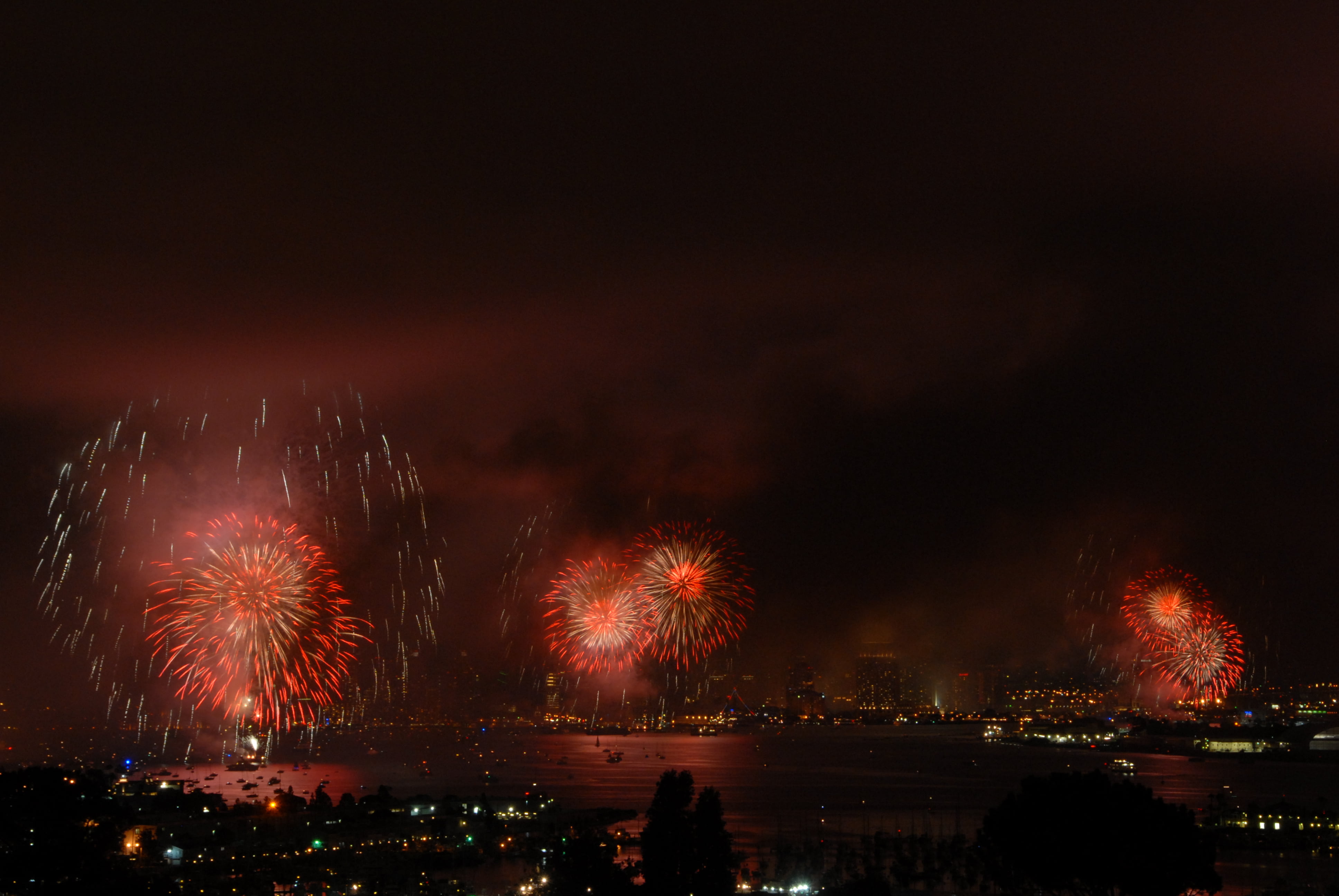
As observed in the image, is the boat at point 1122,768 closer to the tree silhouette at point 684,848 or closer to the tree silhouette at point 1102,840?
the tree silhouette at point 684,848

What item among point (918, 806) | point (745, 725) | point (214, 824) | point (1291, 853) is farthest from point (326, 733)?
point (1291, 853)

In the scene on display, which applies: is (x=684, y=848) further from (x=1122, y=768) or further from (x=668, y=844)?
(x=1122, y=768)

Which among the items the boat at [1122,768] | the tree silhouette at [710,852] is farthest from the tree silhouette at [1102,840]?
the boat at [1122,768]

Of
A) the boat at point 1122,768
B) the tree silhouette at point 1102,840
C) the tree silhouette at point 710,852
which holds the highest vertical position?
the tree silhouette at point 1102,840

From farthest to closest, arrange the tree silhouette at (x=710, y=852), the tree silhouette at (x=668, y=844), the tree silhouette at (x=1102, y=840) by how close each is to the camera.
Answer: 1. the tree silhouette at (x=668, y=844)
2. the tree silhouette at (x=710, y=852)
3. the tree silhouette at (x=1102, y=840)

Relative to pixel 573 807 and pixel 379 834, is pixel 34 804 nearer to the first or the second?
pixel 379 834

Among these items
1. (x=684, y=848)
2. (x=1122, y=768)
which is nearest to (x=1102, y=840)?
(x=684, y=848)

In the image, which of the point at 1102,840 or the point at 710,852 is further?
the point at 710,852

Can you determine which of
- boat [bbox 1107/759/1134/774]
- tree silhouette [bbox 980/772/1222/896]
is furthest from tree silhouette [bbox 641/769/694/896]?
boat [bbox 1107/759/1134/774]

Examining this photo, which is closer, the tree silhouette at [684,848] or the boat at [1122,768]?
the tree silhouette at [684,848]
